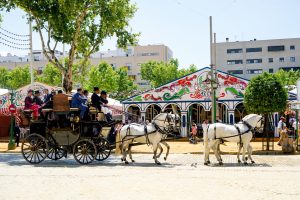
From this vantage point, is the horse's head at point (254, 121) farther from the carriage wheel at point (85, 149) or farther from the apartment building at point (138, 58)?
the apartment building at point (138, 58)

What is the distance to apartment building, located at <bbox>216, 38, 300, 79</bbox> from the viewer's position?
81.6 m

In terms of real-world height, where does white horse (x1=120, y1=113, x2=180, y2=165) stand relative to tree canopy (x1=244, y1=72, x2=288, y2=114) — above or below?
below

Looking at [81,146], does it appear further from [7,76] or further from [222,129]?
[7,76]

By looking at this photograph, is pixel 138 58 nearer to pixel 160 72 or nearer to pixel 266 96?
pixel 160 72

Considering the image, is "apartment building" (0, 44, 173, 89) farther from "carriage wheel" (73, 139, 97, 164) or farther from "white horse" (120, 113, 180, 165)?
"carriage wheel" (73, 139, 97, 164)

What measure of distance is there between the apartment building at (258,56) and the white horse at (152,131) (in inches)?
2721

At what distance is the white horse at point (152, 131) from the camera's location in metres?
16.2

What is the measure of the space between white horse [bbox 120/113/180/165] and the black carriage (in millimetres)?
672

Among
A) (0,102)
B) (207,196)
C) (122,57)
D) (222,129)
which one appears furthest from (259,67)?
(207,196)

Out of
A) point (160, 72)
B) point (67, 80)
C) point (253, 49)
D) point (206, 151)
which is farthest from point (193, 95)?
point (253, 49)

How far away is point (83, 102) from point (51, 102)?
1295 millimetres

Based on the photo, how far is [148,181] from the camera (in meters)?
11.5

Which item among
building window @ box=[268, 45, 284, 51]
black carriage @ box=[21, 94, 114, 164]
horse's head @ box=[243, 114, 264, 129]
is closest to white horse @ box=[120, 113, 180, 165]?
black carriage @ box=[21, 94, 114, 164]

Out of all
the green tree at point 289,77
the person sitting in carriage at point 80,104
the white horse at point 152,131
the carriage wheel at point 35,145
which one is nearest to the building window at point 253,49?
the green tree at point 289,77
